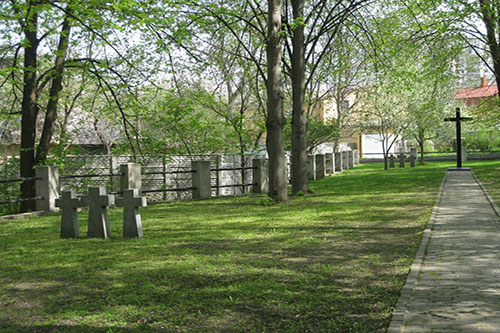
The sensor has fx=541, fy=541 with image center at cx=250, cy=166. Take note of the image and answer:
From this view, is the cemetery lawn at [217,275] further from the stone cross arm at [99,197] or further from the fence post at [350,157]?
the fence post at [350,157]

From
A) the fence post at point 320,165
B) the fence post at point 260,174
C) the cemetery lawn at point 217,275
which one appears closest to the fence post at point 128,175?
the cemetery lawn at point 217,275

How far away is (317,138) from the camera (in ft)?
104

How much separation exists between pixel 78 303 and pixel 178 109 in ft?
53.6

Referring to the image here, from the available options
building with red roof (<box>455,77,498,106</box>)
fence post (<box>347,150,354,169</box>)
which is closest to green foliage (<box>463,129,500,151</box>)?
building with red roof (<box>455,77,498,106</box>)

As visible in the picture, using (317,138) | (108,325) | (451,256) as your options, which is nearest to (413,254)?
(451,256)

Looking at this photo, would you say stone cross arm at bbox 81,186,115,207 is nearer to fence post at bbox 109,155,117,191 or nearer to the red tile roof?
fence post at bbox 109,155,117,191

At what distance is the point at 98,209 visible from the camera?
9.84 metres

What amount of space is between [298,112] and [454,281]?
1343cm

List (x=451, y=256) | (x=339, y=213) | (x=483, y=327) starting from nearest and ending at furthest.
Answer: (x=483, y=327), (x=451, y=256), (x=339, y=213)

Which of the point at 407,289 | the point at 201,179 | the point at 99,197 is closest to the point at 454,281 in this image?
the point at 407,289

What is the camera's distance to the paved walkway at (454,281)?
4285 millimetres

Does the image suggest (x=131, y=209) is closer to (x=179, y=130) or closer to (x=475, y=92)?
(x=179, y=130)

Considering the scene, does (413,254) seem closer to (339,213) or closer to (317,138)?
(339,213)

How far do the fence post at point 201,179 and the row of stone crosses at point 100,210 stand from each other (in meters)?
8.82
